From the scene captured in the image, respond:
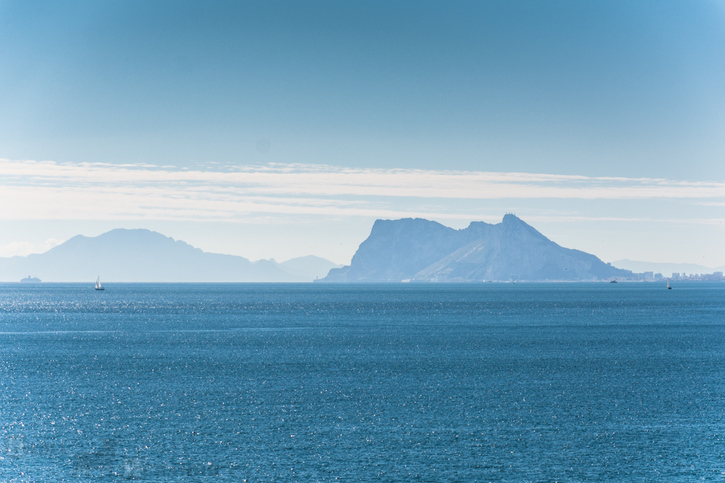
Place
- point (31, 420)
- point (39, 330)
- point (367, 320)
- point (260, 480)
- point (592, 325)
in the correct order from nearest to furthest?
1. point (260, 480)
2. point (31, 420)
3. point (39, 330)
4. point (592, 325)
5. point (367, 320)

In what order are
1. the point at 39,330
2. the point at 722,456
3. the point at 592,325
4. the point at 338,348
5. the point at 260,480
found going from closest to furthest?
1. the point at 260,480
2. the point at 722,456
3. the point at 338,348
4. the point at 39,330
5. the point at 592,325

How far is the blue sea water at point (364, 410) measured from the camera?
45094 mm

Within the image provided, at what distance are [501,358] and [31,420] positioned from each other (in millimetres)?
59886

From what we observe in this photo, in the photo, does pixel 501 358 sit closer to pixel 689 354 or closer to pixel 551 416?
pixel 689 354

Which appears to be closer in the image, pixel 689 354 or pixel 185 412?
pixel 185 412

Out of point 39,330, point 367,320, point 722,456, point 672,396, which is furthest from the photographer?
point 367,320

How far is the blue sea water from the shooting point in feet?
148

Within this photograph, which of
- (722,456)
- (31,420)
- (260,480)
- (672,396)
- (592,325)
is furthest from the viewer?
(592,325)

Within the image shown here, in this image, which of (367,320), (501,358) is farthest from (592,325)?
(501,358)

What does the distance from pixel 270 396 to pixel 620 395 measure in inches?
1259

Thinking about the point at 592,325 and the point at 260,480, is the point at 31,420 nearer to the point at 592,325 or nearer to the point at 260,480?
the point at 260,480

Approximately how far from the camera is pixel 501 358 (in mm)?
98250

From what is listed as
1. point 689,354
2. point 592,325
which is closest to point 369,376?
point 689,354

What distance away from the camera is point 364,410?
6122 centimetres
